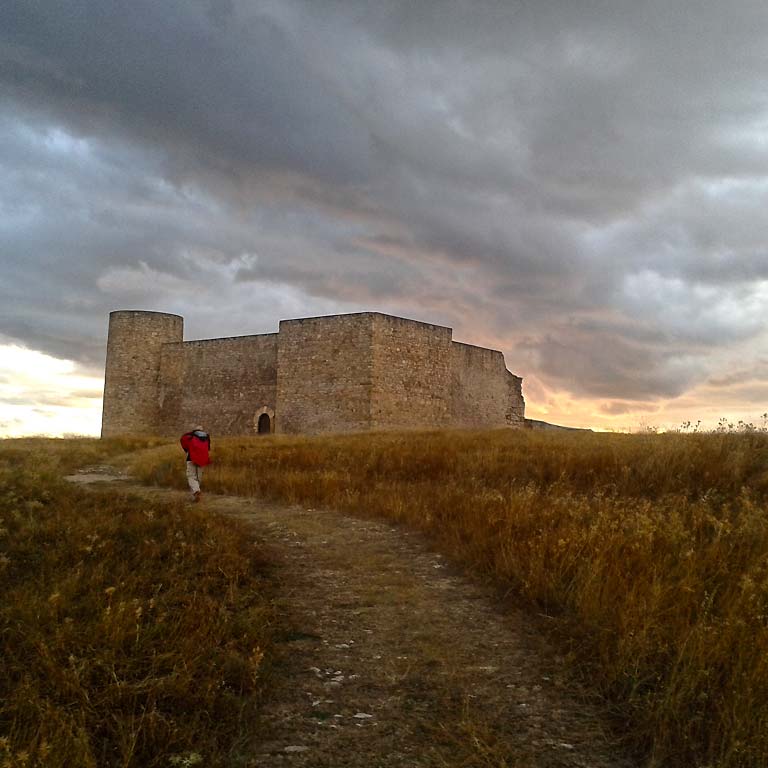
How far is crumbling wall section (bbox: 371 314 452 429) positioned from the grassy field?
16.9 metres

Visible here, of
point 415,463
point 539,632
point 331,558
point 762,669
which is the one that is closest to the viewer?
point 762,669

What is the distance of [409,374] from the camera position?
76.0 ft

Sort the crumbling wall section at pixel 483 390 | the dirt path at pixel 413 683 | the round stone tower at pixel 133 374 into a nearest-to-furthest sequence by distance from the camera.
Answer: the dirt path at pixel 413 683 → the crumbling wall section at pixel 483 390 → the round stone tower at pixel 133 374

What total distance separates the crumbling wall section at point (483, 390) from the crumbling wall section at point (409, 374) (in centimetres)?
155

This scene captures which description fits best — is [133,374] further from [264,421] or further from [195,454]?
[195,454]

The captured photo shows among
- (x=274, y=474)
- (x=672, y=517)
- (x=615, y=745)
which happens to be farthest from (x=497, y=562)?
(x=274, y=474)

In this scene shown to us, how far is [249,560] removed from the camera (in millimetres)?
5121

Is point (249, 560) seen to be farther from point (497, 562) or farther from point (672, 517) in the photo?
point (672, 517)

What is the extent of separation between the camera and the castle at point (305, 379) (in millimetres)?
22547

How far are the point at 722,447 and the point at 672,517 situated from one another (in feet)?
14.6

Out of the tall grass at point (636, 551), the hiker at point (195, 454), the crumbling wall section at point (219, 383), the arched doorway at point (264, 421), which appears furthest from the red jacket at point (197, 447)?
the crumbling wall section at point (219, 383)

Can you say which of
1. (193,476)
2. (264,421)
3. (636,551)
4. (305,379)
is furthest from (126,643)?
(264,421)

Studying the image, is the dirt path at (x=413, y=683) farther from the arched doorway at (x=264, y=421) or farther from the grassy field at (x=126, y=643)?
the arched doorway at (x=264, y=421)

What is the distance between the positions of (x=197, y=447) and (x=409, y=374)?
1367 cm
